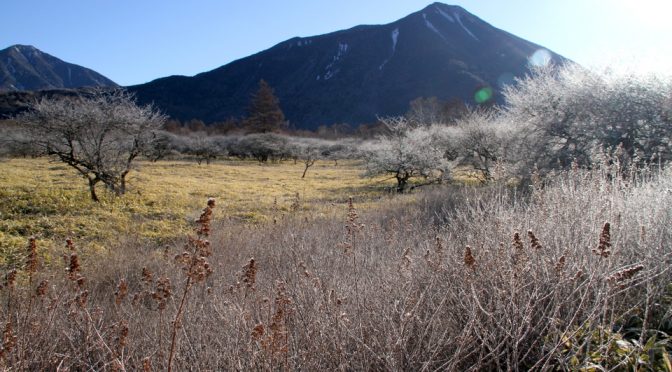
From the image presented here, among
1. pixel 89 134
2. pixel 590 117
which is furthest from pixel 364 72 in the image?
pixel 89 134

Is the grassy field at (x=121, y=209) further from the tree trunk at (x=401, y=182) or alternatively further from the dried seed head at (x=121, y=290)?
the dried seed head at (x=121, y=290)

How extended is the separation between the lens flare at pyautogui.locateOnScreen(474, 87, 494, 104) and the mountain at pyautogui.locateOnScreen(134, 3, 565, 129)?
6.43 ft

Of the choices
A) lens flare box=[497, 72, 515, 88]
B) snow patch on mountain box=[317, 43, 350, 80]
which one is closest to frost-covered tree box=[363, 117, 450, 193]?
lens flare box=[497, 72, 515, 88]

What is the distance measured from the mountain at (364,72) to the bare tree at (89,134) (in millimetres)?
91581

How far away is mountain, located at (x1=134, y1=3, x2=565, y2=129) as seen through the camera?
Result: 117438mm

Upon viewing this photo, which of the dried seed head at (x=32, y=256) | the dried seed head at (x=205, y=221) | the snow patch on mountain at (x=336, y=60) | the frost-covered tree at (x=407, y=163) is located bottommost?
the frost-covered tree at (x=407, y=163)

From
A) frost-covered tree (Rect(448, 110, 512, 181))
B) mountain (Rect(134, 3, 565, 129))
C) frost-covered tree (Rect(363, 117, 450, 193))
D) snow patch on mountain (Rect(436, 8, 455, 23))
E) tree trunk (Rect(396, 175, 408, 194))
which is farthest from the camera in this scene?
snow patch on mountain (Rect(436, 8, 455, 23))

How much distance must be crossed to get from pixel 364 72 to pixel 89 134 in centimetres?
13550

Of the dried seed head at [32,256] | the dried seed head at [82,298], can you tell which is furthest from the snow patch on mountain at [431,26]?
the dried seed head at [32,256]

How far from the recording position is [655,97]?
1291 cm

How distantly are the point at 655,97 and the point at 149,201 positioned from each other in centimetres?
1716

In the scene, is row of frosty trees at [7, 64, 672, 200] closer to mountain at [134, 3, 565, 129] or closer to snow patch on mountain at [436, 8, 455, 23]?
mountain at [134, 3, 565, 129]

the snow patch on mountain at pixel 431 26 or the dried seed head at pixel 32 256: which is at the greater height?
the snow patch on mountain at pixel 431 26

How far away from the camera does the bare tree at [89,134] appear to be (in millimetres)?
14680
